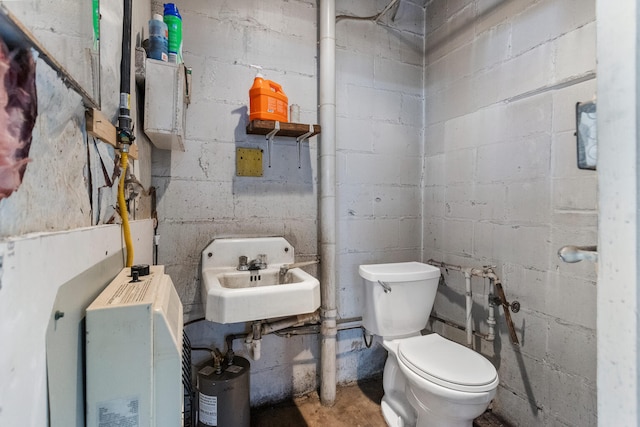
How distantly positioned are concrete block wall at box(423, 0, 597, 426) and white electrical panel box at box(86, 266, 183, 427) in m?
1.48

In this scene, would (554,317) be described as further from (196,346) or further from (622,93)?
(196,346)

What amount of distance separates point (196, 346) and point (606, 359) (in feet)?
5.12

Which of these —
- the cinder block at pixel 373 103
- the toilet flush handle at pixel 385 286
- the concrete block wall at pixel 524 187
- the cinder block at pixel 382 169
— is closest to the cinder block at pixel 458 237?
the concrete block wall at pixel 524 187

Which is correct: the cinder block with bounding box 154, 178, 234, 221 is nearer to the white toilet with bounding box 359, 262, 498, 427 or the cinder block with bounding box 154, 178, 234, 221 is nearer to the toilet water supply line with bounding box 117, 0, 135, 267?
the toilet water supply line with bounding box 117, 0, 135, 267

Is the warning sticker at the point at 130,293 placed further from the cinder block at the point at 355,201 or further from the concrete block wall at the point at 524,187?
the concrete block wall at the point at 524,187

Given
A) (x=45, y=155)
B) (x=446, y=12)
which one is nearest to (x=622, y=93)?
(x=45, y=155)

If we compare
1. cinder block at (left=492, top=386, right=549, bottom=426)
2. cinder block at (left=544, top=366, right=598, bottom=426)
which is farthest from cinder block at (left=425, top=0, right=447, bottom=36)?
cinder block at (left=492, top=386, right=549, bottom=426)

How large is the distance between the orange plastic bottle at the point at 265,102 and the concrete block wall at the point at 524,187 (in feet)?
3.39

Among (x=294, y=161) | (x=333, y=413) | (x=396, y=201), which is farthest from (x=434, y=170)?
(x=333, y=413)

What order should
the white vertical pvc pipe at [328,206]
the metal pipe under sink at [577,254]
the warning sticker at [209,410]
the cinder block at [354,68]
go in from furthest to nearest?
the cinder block at [354,68] → the white vertical pvc pipe at [328,206] → the warning sticker at [209,410] → the metal pipe under sink at [577,254]

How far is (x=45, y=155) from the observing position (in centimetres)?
42

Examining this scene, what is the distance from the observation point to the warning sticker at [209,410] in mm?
1305

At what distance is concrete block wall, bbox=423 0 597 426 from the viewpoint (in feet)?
3.97

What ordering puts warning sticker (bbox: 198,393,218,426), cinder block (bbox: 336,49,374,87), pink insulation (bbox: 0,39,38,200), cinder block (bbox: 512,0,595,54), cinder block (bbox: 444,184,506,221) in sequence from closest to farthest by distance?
pink insulation (bbox: 0,39,38,200), cinder block (bbox: 512,0,595,54), warning sticker (bbox: 198,393,218,426), cinder block (bbox: 444,184,506,221), cinder block (bbox: 336,49,374,87)
